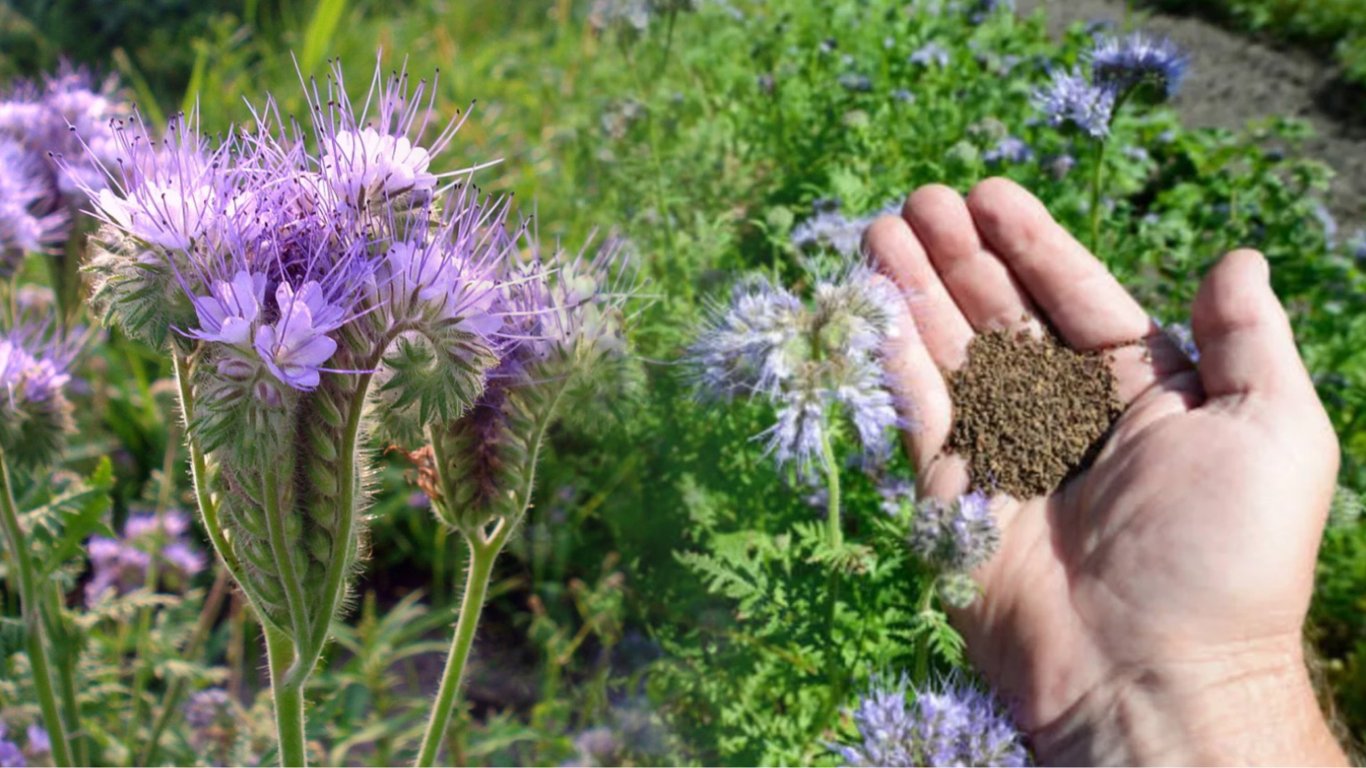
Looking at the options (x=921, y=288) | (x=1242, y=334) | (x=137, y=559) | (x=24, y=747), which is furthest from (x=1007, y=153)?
(x=24, y=747)

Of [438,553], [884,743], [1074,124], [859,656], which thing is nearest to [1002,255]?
[1074,124]

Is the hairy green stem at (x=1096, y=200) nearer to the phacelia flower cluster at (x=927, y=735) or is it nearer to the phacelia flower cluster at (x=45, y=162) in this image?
the phacelia flower cluster at (x=927, y=735)

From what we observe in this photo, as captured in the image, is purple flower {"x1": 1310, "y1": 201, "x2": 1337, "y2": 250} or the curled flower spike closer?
the curled flower spike

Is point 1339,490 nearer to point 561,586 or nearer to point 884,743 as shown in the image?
point 884,743

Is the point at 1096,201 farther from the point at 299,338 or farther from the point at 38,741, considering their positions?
the point at 38,741

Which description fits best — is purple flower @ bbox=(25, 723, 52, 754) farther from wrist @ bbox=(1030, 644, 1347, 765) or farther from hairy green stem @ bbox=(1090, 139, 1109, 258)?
hairy green stem @ bbox=(1090, 139, 1109, 258)

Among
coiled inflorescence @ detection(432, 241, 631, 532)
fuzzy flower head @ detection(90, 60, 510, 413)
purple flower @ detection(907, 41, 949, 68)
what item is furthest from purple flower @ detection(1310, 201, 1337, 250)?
fuzzy flower head @ detection(90, 60, 510, 413)

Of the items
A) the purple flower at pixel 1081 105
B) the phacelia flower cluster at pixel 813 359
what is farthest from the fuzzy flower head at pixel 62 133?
the purple flower at pixel 1081 105
